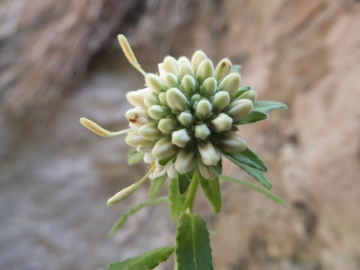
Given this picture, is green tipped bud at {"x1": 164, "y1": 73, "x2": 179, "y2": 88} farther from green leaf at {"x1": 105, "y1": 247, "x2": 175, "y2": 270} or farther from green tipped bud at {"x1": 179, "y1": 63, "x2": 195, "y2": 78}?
green leaf at {"x1": 105, "y1": 247, "x2": 175, "y2": 270}

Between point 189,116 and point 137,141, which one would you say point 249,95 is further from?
point 137,141

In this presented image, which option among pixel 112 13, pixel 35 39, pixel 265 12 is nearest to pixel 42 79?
pixel 35 39

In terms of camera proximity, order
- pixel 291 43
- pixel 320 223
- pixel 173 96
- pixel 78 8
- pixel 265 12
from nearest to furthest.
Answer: pixel 173 96, pixel 320 223, pixel 291 43, pixel 265 12, pixel 78 8

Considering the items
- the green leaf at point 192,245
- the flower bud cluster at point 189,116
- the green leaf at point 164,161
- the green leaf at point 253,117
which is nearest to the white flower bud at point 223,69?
the flower bud cluster at point 189,116

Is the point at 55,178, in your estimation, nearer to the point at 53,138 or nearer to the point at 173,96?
the point at 53,138

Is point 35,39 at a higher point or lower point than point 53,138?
higher

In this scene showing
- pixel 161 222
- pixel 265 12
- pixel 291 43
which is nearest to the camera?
pixel 291 43

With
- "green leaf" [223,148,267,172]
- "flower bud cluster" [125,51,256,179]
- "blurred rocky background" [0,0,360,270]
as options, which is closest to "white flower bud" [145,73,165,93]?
"flower bud cluster" [125,51,256,179]
